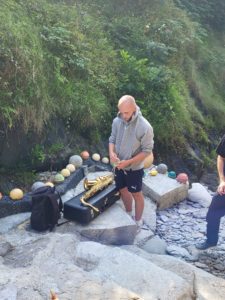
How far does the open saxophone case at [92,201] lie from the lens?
5.15 m

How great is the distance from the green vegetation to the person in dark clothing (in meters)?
2.63

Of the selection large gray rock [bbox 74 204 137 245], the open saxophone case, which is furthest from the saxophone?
large gray rock [bbox 74 204 137 245]

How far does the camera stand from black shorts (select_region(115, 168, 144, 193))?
17.2 ft

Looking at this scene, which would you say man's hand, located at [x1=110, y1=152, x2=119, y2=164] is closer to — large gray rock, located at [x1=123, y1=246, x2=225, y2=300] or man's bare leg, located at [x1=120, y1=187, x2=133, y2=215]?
man's bare leg, located at [x1=120, y1=187, x2=133, y2=215]

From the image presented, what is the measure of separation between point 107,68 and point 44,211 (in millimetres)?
4050

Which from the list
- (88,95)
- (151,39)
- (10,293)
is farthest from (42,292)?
(151,39)

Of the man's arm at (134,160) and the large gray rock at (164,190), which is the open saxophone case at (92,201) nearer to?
the man's arm at (134,160)

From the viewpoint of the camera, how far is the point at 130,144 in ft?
16.6

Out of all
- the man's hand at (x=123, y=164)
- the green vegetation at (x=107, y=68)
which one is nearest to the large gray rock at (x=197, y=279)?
the man's hand at (x=123, y=164)

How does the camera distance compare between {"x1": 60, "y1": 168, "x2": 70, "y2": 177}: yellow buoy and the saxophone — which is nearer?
the saxophone

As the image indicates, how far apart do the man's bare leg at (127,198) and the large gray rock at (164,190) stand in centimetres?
98

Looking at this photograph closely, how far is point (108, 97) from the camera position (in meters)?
7.79

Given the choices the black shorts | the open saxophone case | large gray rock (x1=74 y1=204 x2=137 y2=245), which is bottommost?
large gray rock (x1=74 y1=204 x2=137 y2=245)

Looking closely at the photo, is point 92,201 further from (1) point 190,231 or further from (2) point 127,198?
(1) point 190,231
